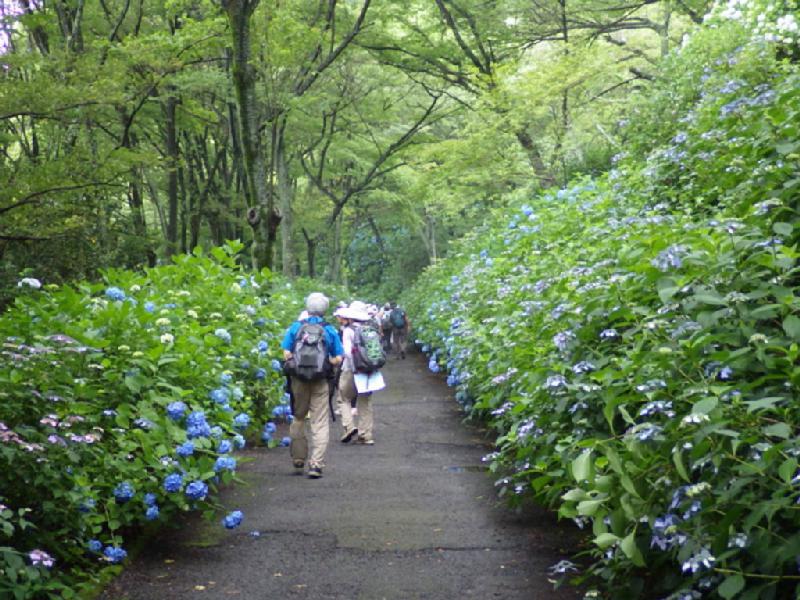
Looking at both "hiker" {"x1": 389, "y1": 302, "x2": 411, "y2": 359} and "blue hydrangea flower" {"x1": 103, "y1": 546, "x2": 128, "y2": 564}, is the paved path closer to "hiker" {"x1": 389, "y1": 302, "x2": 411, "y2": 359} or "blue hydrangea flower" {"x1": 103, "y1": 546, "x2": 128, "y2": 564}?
"blue hydrangea flower" {"x1": 103, "y1": 546, "x2": 128, "y2": 564}

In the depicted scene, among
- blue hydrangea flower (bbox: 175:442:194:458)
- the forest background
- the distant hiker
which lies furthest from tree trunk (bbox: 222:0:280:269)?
the distant hiker

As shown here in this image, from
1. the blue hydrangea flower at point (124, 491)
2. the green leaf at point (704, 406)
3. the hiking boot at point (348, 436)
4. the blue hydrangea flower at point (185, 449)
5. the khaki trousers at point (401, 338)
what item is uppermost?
the green leaf at point (704, 406)

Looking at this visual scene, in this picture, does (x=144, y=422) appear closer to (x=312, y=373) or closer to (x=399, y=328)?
(x=312, y=373)

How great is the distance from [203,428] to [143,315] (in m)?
0.93

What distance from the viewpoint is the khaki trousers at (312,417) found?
847cm

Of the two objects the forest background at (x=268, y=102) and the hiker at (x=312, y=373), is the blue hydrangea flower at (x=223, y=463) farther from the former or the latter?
the forest background at (x=268, y=102)

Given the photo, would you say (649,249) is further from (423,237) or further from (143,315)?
(423,237)

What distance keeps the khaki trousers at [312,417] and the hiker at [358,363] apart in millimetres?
1628

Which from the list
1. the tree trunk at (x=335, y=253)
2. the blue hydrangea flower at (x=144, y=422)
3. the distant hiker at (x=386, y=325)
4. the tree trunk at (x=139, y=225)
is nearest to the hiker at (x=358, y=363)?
the blue hydrangea flower at (x=144, y=422)

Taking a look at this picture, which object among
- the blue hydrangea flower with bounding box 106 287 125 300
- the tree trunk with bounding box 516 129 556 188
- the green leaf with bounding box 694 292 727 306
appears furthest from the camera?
the tree trunk with bounding box 516 129 556 188

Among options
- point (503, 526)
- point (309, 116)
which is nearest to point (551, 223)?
point (503, 526)

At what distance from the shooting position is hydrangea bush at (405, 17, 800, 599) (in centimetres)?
318

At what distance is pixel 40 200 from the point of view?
14133mm

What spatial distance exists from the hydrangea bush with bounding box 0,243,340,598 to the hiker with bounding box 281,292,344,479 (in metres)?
1.24
